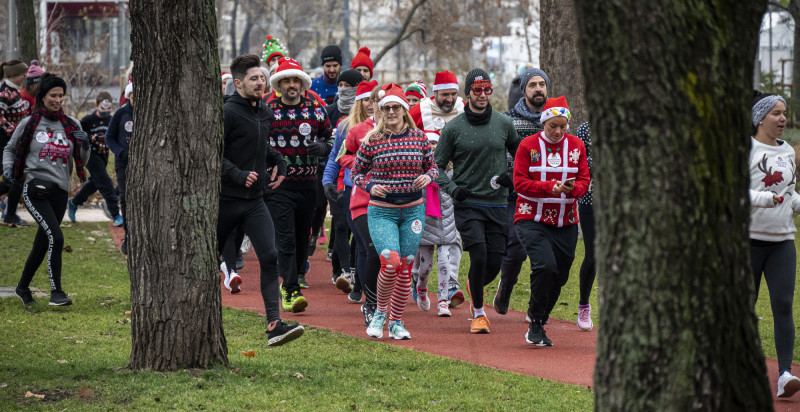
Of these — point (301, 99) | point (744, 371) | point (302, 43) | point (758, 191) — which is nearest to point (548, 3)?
point (301, 99)

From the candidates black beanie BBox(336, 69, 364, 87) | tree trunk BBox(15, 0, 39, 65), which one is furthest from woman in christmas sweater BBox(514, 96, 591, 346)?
tree trunk BBox(15, 0, 39, 65)

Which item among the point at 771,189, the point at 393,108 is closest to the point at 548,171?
the point at 393,108

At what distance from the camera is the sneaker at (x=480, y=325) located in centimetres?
912

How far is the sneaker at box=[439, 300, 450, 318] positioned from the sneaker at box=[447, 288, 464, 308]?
0.35 meters

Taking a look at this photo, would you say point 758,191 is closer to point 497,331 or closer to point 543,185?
point 543,185

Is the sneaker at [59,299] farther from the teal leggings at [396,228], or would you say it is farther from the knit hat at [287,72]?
the teal leggings at [396,228]

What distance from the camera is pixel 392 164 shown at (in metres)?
8.59

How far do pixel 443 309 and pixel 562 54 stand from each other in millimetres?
6120

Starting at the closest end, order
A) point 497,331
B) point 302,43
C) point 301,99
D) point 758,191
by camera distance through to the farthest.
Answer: point 758,191, point 497,331, point 301,99, point 302,43

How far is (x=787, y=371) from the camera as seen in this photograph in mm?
6934

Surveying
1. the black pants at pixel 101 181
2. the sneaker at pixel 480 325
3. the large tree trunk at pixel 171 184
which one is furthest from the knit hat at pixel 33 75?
the large tree trunk at pixel 171 184

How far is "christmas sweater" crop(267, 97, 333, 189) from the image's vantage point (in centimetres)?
980

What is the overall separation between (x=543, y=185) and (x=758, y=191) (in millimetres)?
1814

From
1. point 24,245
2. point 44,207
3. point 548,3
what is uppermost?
point 548,3
